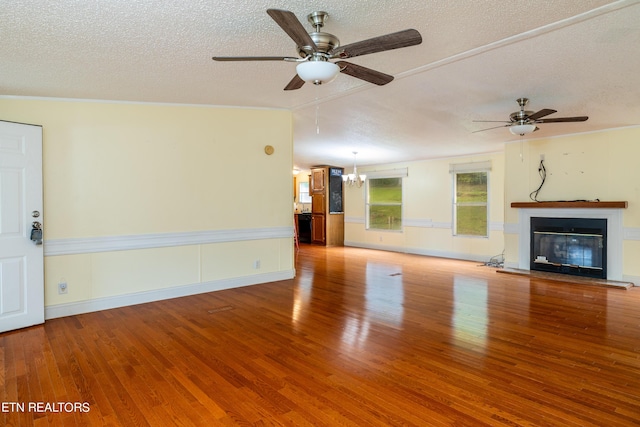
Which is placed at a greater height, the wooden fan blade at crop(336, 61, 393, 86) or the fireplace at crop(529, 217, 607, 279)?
the wooden fan blade at crop(336, 61, 393, 86)

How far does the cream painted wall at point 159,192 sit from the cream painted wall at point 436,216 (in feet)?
14.0

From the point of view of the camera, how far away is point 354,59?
313 cm

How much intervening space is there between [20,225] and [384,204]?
25.2 ft

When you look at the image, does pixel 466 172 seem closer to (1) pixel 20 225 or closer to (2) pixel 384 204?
(2) pixel 384 204

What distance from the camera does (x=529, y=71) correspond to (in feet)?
10.7

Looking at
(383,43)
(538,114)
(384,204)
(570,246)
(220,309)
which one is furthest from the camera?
(384,204)

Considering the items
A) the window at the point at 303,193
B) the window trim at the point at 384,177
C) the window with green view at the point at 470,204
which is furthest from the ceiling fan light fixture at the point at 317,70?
the window at the point at 303,193

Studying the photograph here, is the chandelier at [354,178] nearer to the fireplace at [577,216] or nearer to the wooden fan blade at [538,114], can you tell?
the fireplace at [577,216]

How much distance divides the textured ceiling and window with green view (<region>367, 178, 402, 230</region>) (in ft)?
14.5

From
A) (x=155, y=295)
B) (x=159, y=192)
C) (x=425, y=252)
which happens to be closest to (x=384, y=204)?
(x=425, y=252)

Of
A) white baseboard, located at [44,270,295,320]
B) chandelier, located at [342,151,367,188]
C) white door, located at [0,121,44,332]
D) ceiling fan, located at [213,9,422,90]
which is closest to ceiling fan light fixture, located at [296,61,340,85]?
ceiling fan, located at [213,9,422,90]

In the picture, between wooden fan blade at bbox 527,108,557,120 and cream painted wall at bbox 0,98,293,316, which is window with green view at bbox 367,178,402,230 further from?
wooden fan blade at bbox 527,108,557,120

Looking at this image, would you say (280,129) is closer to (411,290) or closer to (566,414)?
(411,290)

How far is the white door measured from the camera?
11.1 ft
